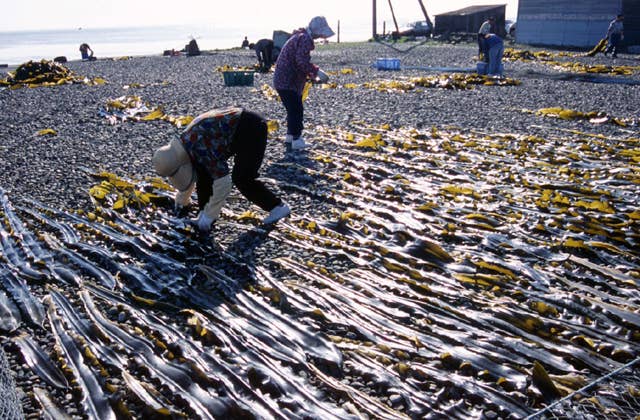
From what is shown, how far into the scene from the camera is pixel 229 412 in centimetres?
242

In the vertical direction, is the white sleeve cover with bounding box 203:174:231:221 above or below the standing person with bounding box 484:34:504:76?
below

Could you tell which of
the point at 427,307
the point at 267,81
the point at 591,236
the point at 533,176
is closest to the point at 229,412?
the point at 427,307

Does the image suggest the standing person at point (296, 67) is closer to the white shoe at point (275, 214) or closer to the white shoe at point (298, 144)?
the white shoe at point (298, 144)

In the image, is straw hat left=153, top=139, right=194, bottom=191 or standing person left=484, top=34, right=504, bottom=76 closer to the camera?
straw hat left=153, top=139, right=194, bottom=191

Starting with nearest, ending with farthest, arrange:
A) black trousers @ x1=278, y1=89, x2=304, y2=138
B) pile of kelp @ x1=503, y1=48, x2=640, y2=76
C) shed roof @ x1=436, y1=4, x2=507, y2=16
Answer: black trousers @ x1=278, y1=89, x2=304, y2=138 < pile of kelp @ x1=503, y1=48, x2=640, y2=76 < shed roof @ x1=436, y1=4, x2=507, y2=16

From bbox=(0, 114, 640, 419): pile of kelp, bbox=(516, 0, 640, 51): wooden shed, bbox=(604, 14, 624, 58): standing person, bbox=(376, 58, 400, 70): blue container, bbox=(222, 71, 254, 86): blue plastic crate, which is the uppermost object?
bbox=(516, 0, 640, 51): wooden shed

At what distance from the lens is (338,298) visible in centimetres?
337

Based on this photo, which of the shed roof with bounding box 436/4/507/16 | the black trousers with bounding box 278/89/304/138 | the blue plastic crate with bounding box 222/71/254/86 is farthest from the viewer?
the shed roof with bounding box 436/4/507/16

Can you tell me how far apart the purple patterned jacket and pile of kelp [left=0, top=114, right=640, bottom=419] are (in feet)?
5.50

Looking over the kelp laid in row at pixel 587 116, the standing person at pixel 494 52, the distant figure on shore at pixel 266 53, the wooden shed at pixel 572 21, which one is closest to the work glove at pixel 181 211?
the kelp laid in row at pixel 587 116

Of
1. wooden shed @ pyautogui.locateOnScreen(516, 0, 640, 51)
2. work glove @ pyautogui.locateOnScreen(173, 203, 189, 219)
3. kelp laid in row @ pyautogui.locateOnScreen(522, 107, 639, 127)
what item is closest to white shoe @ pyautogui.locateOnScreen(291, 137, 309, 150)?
work glove @ pyautogui.locateOnScreen(173, 203, 189, 219)

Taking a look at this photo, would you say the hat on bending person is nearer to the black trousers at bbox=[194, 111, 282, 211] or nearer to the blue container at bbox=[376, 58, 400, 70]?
the black trousers at bbox=[194, 111, 282, 211]

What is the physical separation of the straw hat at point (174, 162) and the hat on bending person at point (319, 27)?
3.25 m

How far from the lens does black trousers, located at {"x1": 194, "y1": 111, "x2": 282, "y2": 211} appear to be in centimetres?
413
